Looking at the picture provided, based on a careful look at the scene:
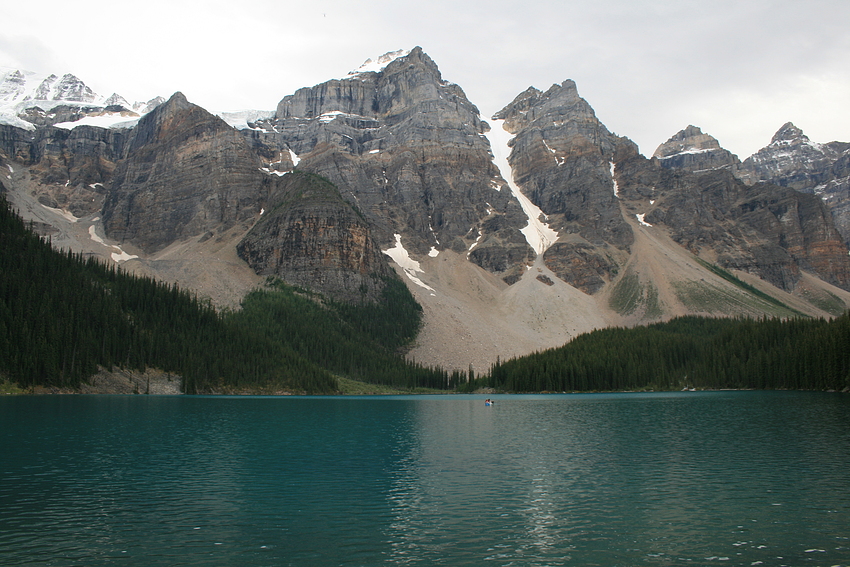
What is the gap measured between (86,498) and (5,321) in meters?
95.7

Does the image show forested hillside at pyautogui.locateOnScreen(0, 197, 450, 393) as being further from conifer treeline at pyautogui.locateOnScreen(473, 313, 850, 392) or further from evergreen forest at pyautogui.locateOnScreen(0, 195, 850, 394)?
conifer treeline at pyautogui.locateOnScreen(473, 313, 850, 392)

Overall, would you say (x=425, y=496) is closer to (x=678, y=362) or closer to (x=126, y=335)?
(x=126, y=335)

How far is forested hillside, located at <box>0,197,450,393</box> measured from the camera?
354 feet

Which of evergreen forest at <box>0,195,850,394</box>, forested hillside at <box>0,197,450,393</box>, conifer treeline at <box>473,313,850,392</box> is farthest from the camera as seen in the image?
conifer treeline at <box>473,313,850,392</box>


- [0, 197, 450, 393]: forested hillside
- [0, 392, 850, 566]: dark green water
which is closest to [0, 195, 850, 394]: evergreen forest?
[0, 197, 450, 393]: forested hillside

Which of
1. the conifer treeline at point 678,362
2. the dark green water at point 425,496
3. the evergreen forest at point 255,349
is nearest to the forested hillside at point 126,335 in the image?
the evergreen forest at point 255,349

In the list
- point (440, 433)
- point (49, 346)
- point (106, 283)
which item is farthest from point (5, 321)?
point (440, 433)

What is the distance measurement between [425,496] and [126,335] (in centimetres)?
11882

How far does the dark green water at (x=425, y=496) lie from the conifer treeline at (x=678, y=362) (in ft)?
261

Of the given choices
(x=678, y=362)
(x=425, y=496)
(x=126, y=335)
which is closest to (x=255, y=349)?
(x=126, y=335)

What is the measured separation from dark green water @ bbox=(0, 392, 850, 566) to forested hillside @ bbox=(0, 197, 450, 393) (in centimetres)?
5805

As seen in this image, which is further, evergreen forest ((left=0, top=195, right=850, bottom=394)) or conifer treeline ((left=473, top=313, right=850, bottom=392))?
conifer treeline ((left=473, top=313, right=850, bottom=392))

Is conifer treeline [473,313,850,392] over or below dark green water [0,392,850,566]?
over

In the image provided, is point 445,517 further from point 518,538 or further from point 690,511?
point 690,511
